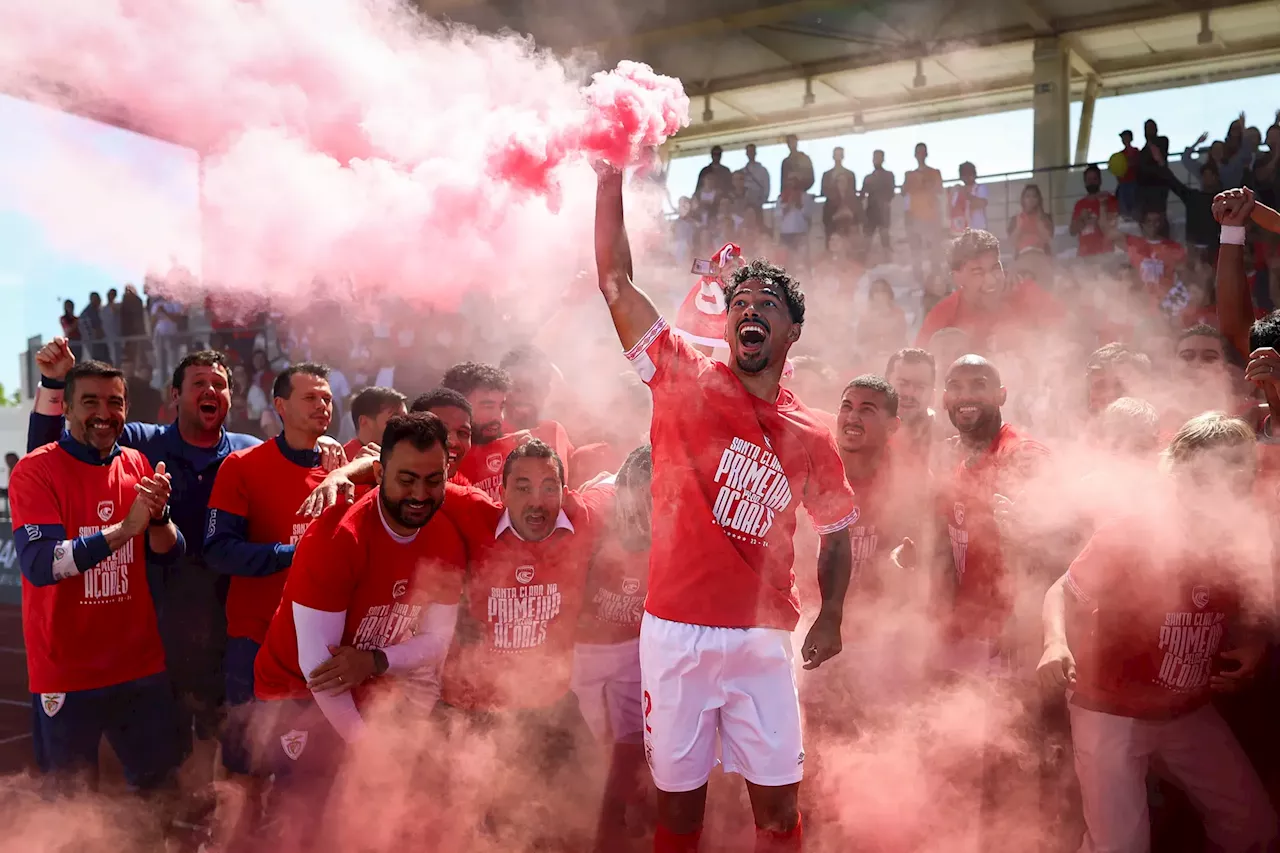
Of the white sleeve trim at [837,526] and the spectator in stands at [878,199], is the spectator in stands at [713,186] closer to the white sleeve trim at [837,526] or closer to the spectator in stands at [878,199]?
the spectator in stands at [878,199]

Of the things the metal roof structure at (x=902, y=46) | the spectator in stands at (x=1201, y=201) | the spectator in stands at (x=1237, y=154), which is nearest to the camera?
the spectator in stands at (x=1201, y=201)

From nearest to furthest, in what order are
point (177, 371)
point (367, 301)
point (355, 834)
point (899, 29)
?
point (355, 834), point (177, 371), point (367, 301), point (899, 29)

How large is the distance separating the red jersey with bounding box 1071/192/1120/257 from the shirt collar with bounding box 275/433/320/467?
770cm

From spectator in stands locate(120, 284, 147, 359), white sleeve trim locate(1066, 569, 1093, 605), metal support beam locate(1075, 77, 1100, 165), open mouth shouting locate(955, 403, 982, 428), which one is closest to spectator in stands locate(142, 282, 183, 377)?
spectator in stands locate(120, 284, 147, 359)

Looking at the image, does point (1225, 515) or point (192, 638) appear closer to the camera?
point (1225, 515)

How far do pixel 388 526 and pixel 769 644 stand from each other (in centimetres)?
144

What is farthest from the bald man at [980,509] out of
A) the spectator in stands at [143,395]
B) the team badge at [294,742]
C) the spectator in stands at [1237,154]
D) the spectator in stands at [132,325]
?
the spectator in stands at [132,325]

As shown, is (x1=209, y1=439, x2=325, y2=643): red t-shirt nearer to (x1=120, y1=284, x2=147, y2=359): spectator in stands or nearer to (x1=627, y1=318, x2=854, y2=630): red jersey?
(x1=627, y1=318, x2=854, y2=630): red jersey

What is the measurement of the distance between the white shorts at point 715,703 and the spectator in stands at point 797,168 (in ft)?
26.7

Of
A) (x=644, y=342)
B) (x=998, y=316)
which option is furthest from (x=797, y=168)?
(x=644, y=342)

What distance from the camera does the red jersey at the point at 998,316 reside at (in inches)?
214

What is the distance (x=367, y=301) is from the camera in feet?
20.1

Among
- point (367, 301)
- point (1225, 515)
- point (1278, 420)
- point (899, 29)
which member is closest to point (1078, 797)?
point (1225, 515)

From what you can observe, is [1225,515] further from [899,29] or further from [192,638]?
[899,29]
